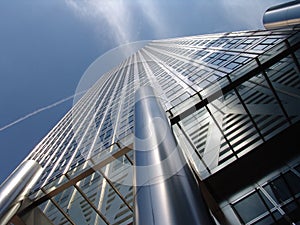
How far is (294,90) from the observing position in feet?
38.5

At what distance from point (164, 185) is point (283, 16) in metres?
16.6

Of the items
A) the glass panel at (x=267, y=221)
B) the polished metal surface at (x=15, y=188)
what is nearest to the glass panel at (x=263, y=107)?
the glass panel at (x=267, y=221)

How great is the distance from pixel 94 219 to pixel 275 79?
9.77 metres

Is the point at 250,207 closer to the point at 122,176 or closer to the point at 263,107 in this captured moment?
the point at 263,107

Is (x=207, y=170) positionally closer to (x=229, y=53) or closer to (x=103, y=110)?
(x=229, y=53)

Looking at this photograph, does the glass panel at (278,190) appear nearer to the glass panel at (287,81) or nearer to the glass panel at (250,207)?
the glass panel at (250,207)

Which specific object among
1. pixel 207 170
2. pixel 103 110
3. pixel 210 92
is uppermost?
pixel 210 92

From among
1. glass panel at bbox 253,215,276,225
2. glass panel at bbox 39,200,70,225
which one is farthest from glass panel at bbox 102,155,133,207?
glass panel at bbox 253,215,276,225

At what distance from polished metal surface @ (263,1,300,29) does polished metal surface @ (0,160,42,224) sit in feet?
48.3

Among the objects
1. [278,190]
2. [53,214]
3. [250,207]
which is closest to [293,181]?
[278,190]

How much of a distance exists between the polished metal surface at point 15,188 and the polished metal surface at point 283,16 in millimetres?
14707

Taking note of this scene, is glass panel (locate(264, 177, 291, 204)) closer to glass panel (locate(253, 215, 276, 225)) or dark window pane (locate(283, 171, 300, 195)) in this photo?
dark window pane (locate(283, 171, 300, 195))

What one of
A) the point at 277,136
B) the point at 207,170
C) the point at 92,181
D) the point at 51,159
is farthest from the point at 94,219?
the point at 51,159

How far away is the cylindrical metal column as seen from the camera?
15.4 ft
